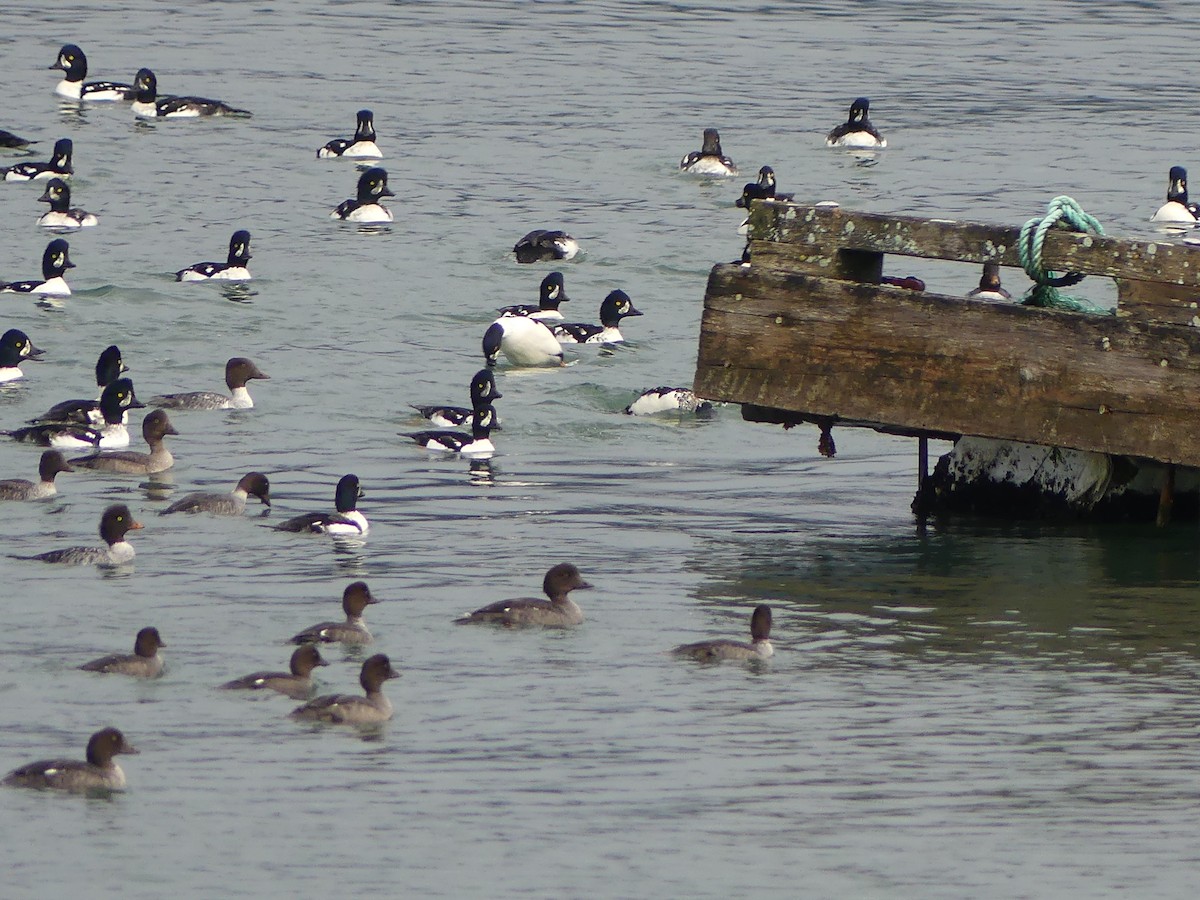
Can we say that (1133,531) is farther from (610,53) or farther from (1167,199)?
(610,53)

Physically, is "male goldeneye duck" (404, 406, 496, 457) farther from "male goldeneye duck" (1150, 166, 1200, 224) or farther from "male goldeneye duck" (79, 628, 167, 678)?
"male goldeneye duck" (1150, 166, 1200, 224)

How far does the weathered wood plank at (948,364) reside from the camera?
47.4 feet

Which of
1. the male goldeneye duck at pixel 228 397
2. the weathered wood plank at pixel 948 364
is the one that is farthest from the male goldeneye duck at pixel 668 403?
the weathered wood plank at pixel 948 364

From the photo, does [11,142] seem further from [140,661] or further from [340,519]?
[140,661]

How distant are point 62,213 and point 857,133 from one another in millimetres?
11893

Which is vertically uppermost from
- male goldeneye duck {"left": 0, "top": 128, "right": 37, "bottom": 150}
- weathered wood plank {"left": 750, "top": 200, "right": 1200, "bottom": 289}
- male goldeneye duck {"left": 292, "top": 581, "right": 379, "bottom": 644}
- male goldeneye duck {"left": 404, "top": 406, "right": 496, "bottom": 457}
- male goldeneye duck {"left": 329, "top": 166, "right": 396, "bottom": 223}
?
male goldeneye duck {"left": 0, "top": 128, "right": 37, "bottom": 150}

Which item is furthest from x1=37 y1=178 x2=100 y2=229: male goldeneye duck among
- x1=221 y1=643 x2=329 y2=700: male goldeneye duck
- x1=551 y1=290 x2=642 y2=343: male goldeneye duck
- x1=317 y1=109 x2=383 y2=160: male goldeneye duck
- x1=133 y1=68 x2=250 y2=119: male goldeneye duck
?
x1=221 y1=643 x2=329 y2=700: male goldeneye duck

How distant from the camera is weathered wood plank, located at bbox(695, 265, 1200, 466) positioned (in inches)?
568

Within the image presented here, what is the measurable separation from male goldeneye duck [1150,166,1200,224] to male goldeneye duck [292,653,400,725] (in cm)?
2117

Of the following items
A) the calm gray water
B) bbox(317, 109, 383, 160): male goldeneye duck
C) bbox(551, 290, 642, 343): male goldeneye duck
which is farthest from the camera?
bbox(317, 109, 383, 160): male goldeneye duck

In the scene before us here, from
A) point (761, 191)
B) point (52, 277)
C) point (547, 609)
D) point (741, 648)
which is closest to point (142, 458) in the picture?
point (547, 609)

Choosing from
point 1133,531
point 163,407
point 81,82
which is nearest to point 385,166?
point 81,82

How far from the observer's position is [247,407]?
70.5 ft

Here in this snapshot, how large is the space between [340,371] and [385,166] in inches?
468
